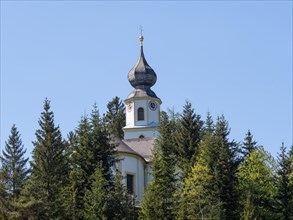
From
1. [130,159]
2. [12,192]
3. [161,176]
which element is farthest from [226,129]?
[12,192]

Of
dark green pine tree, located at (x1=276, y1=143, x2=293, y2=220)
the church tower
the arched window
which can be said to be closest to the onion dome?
the church tower

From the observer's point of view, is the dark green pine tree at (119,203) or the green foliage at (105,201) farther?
the dark green pine tree at (119,203)

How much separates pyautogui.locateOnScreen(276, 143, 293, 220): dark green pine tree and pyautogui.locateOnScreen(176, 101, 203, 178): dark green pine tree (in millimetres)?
6238

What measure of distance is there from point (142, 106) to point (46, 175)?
24.3 meters

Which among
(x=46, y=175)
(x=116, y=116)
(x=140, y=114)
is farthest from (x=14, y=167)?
(x=116, y=116)

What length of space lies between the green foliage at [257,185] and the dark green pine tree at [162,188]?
4.66 m

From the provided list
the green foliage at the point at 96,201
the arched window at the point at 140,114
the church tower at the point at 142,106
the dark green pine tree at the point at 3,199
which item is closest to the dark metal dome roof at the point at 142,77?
the church tower at the point at 142,106

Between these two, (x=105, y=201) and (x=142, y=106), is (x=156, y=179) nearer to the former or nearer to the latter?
(x=105, y=201)

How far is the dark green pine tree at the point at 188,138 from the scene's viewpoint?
45500 mm

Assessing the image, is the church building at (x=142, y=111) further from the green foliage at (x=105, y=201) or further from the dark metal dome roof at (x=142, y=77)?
the green foliage at (x=105, y=201)

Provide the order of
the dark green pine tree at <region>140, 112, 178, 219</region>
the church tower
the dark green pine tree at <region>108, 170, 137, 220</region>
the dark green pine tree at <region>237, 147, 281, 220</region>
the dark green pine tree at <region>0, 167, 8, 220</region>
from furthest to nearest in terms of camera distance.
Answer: the church tower, the dark green pine tree at <region>237, 147, 281, 220</region>, the dark green pine tree at <region>108, 170, 137, 220</region>, the dark green pine tree at <region>140, 112, 178, 219</region>, the dark green pine tree at <region>0, 167, 8, 220</region>

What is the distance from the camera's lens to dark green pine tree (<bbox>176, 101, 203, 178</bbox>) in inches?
1791

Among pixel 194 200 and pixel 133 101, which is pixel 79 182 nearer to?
pixel 194 200

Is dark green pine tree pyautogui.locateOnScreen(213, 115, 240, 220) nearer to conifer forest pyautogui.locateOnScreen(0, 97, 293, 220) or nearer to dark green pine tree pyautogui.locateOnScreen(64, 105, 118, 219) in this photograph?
conifer forest pyautogui.locateOnScreen(0, 97, 293, 220)
